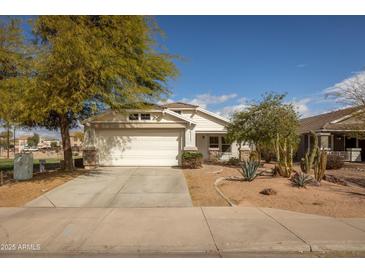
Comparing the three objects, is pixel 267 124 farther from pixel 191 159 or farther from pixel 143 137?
pixel 143 137

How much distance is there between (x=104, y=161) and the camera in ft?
57.9

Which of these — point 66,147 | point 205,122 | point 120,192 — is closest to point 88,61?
point 120,192

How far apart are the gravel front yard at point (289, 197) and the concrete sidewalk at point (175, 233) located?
0.73 metres

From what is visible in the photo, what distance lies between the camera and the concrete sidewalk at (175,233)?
5.25 m

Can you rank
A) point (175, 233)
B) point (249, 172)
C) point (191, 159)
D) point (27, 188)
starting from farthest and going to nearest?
1. point (191, 159)
2. point (249, 172)
3. point (27, 188)
4. point (175, 233)

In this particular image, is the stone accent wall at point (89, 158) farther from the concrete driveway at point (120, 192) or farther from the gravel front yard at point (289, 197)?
the gravel front yard at point (289, 197)

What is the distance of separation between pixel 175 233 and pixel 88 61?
6887 millimetres

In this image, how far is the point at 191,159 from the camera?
16.4 m

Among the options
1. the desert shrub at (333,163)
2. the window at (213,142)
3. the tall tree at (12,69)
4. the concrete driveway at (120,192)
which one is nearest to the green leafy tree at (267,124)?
the desert shrub at (333,163)

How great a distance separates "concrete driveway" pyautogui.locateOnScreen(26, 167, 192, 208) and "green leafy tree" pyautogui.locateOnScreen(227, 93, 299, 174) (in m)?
6.87

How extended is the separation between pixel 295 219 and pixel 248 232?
5.36 feet

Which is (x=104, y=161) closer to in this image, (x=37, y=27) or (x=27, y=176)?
(x=27, y=176)

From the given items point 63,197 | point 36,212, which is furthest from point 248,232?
point 63,197

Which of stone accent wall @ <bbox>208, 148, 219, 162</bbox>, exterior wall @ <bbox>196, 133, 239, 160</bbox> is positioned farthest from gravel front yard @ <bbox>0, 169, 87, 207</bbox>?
exterior wall @ <bbox>196, 133, 239, 160</bbox>
